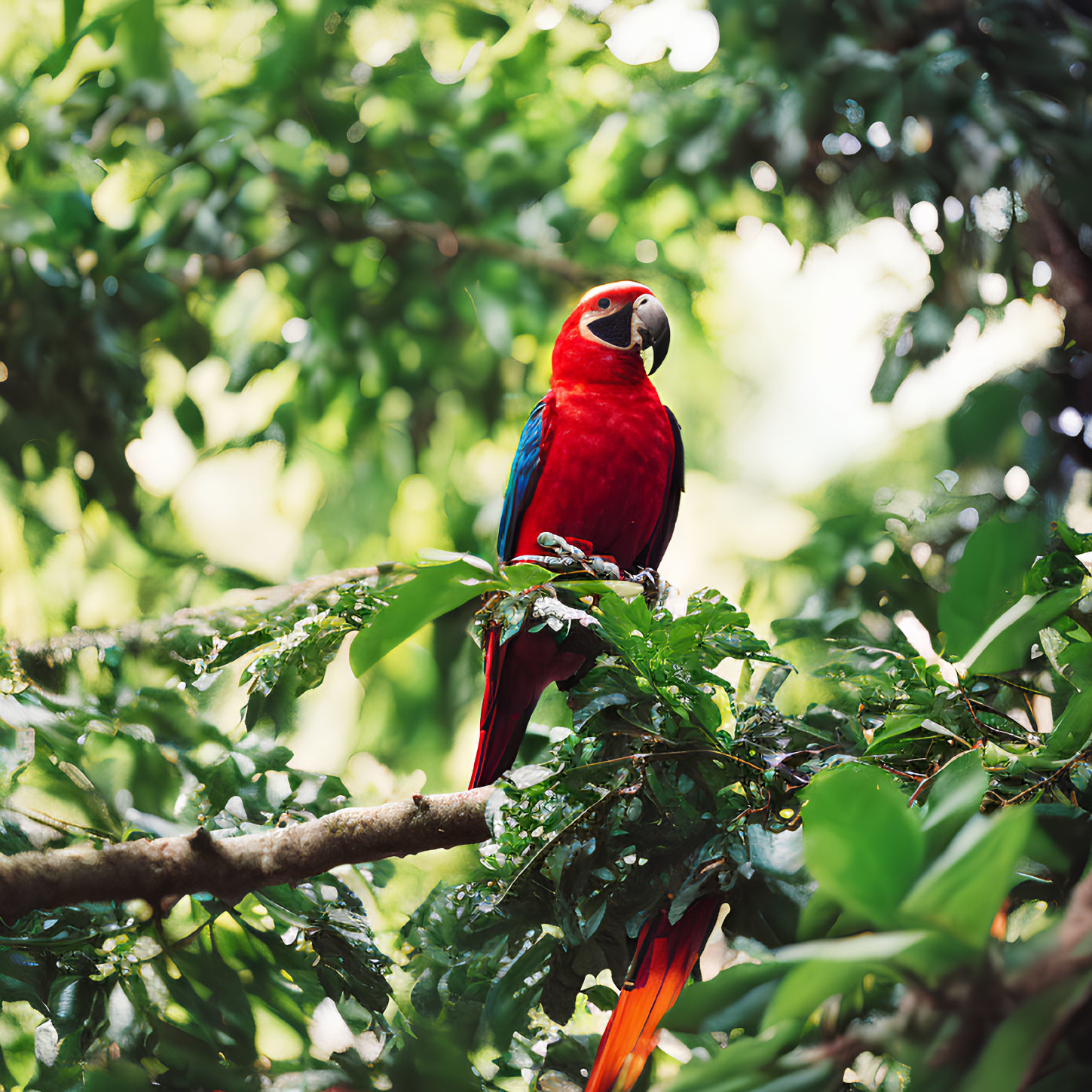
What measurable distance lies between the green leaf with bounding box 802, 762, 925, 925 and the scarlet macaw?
0.38m

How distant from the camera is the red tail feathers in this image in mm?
496

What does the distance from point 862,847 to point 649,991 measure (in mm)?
318

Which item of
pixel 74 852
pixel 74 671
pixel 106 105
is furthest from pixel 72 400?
pixel 74 852

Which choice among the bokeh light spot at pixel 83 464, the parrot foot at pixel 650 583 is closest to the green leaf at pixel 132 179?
the bokeh light spot at pixel 83 464

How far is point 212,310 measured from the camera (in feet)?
5.74

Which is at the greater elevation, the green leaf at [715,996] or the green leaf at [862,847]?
the green leaf at [862,847]

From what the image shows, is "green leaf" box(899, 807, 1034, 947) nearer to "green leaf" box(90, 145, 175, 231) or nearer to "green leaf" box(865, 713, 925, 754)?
"green leaf" box(865, 713, 925, 754)

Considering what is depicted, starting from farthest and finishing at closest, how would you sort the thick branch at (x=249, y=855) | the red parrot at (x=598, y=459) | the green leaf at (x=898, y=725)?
the red parrot at (x=598, y=459) < the thick branch at (x=249, y=855) < the green leaf at (x=898, y=725)

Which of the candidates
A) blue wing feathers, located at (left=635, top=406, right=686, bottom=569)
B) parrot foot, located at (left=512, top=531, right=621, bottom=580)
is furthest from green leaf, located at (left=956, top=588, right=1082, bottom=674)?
blue wing feathers, located at (left=635, top=406, right=686, bottom=569)

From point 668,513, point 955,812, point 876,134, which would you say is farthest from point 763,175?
point 955,812

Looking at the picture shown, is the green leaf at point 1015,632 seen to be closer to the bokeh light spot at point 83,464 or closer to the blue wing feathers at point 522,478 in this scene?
the blue wing feathers at point 522,478

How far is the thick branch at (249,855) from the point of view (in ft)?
2.10

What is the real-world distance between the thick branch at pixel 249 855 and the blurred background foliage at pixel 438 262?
0.30 metres

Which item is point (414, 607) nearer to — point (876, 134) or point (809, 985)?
point (809, 985)
